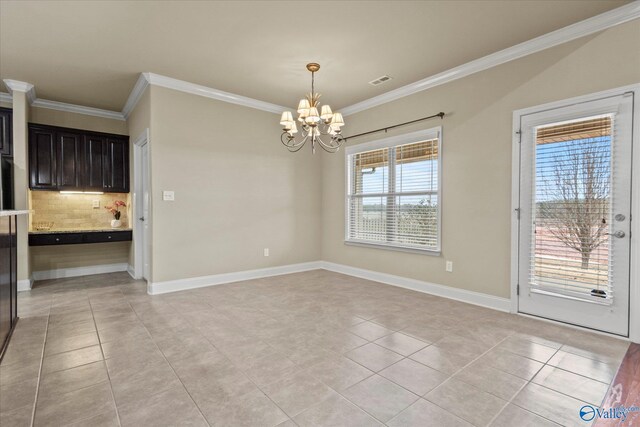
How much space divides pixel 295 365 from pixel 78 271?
492 centimetres

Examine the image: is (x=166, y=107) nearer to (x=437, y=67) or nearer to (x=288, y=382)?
(x=437, y=67)

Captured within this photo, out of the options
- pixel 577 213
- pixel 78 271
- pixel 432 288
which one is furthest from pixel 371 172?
pixel 78 271

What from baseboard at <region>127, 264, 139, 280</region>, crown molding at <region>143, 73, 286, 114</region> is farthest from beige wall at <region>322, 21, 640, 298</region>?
baseboard at <region>127, 264, 139, 280</region>

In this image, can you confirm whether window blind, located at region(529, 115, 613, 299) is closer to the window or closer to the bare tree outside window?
the bare tree outside window

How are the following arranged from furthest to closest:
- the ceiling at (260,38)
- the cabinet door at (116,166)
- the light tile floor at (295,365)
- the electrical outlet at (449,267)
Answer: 1. the cabinet door at (116,166)
2. the electrical outlet at (449,267)
3. the ceiling at (260,38)
4. the light tile floor at (295,365)

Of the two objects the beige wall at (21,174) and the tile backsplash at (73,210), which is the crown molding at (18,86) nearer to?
the beige wall at (21,174)

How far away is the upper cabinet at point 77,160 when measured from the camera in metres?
4.77

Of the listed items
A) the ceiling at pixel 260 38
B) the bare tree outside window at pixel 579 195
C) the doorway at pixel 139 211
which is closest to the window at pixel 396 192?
the ceiling at pixel 260 38

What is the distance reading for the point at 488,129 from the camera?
3611mm

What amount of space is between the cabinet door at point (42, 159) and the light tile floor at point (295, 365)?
196cm

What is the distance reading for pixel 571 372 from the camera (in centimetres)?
218

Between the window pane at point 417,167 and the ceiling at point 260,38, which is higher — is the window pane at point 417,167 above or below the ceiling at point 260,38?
below

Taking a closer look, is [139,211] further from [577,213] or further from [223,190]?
[577,213]

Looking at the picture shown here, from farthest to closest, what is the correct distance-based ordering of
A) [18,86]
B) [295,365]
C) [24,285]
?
[24,285]
[18,86]
[295,365]
